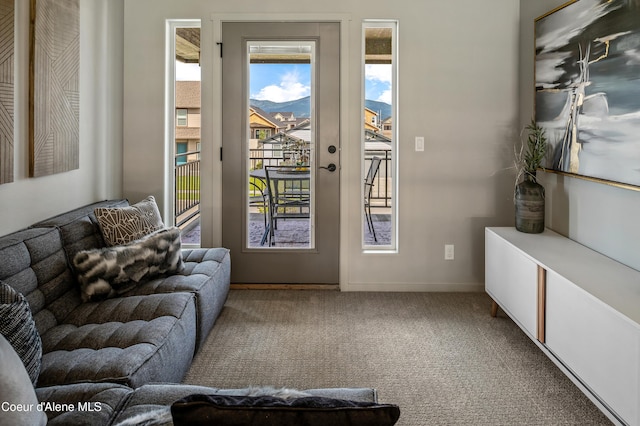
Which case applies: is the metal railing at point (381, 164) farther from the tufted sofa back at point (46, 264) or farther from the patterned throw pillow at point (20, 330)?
the patterned throw pillow at point (20, 330)

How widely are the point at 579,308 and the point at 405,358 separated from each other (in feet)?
3.31

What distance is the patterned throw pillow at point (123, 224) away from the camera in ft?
9.59

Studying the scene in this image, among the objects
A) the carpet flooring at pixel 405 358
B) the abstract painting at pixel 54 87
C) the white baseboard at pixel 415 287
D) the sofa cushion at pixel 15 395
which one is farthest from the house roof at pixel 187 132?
the sofa cushion at pixel 15 395

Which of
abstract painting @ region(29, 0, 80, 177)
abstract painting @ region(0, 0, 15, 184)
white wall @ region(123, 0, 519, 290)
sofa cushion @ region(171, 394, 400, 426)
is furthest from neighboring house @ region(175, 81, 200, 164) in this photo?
sofa cushion @ region(171, 394, 400, 426)

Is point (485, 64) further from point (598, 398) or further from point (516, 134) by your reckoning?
point (598, 398)

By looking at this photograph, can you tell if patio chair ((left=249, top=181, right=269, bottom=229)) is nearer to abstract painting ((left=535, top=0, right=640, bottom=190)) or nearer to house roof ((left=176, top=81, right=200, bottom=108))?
house roof ((left=176, top=81, right=200, bottom=108))

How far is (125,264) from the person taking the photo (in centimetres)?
269

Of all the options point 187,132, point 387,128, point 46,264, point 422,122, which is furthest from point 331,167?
point 46,264

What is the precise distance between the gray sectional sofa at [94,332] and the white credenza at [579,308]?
103cm

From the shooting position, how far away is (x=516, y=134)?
4.04 m

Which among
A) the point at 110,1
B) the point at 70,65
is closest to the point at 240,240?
the point at 70,65

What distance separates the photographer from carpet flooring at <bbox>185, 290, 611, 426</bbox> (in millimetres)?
2350

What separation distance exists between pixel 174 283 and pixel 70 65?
155 centimetres

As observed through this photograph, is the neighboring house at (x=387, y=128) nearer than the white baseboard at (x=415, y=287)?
No
